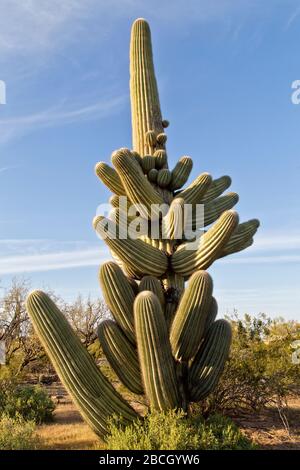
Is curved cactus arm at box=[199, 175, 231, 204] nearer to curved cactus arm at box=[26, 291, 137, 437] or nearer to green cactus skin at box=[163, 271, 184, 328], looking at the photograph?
green cactus skin at box=[163, 271, 184, 328]

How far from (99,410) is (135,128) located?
172 inches

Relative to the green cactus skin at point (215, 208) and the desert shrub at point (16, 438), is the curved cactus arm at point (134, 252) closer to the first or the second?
the green cactus skin at point (215, 208)

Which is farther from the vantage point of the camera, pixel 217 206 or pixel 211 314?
pixel 217 206

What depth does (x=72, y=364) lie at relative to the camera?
452cm

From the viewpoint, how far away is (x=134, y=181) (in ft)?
18.1

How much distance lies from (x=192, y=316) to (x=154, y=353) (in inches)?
25.2

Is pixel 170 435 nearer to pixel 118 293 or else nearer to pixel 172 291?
pixel 118 293

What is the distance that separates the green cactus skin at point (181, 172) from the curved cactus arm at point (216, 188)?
0.43 meters

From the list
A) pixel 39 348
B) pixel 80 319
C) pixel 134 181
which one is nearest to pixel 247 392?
pixel 134 181

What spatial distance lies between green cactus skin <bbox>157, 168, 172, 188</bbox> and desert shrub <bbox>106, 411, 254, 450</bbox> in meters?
3.24

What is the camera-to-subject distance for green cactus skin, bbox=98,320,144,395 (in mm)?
4902

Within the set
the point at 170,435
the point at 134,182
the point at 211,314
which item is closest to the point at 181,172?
the point at 134,182

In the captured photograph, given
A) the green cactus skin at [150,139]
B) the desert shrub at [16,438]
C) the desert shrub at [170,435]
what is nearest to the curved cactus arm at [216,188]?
the green cactus skin at [150,139]
